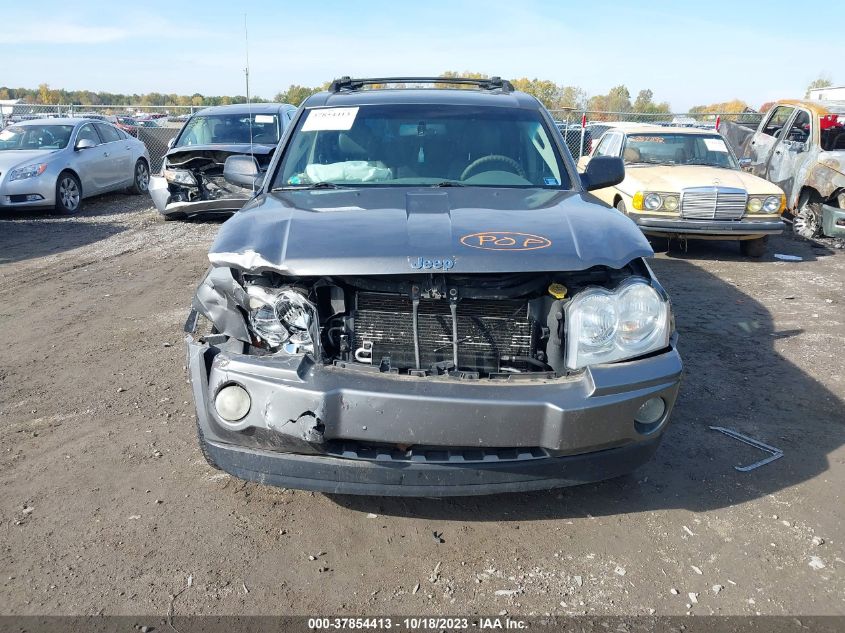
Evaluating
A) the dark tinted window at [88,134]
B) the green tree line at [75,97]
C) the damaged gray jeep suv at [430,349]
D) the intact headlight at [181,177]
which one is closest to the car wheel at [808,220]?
the damaged gray jeep suv at [430,349]

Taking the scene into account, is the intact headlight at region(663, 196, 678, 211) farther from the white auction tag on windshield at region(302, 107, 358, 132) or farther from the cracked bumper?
the cracked bumper

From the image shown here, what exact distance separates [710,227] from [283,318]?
6.78m

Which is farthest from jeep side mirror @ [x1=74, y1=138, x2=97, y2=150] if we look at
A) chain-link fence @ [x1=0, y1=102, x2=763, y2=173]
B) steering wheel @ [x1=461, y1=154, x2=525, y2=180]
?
steering wheel @ [x1=461, y1=154, x2=525, y2=180]

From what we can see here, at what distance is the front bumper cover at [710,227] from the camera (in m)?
8.23

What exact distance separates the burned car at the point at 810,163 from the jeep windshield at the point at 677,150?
526 millimetres

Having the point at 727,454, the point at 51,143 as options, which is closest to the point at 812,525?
the point at 727,454

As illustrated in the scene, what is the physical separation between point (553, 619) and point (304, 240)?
1687 millimetres

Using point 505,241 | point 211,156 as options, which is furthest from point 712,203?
point 211,156

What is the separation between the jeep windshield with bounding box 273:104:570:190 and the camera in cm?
390

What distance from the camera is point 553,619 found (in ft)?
7.99

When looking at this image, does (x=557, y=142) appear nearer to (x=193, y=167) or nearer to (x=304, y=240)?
(x=304, y=240)

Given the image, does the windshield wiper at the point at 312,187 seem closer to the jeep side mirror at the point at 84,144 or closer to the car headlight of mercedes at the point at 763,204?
the car headlight of mercedes at the point at 763,204

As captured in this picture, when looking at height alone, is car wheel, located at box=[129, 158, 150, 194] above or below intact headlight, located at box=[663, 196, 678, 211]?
below

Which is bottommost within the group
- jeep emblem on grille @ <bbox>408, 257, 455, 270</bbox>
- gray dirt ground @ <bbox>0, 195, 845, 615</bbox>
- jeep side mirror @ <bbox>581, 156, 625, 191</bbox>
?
gray dirt ground @ <bbox>0, 195, 845, 615</bbox>
